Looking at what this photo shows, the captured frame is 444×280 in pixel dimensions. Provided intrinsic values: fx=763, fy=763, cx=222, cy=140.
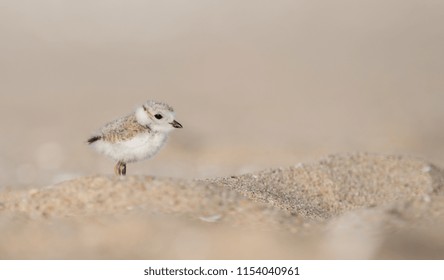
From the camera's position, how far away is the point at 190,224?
4207mm

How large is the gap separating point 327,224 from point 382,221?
395 millimetres

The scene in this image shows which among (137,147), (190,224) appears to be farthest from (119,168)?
(190,224)

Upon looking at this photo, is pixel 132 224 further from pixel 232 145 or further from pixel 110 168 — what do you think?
pixel 232 145

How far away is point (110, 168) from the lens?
32.3 feet

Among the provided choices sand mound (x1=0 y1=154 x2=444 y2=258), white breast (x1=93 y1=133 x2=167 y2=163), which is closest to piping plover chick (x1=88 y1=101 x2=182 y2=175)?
white breast (x1=93 y1=133 x2=167 y2=163)

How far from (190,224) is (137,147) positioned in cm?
104

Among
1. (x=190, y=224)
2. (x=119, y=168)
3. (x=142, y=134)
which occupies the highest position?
(x=142, y=134)

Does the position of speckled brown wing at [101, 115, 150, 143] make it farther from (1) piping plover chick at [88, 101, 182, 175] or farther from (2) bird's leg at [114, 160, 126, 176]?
(2) bird's leg at [114, 160, 126, 176]

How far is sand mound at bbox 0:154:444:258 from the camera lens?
3.96 m

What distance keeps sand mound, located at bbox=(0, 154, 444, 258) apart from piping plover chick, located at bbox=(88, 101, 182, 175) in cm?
32

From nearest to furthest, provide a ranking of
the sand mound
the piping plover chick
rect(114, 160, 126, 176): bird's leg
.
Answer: the sand mound
the piping plover chick
rect(114, 160, 126, 176): bird's leg

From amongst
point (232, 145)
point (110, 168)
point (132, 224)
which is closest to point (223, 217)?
point (132, 224)

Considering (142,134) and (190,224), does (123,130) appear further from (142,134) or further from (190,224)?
(190,224)

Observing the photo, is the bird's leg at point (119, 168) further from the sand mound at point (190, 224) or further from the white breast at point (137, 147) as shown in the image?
the sand mound at point (190, 224)
